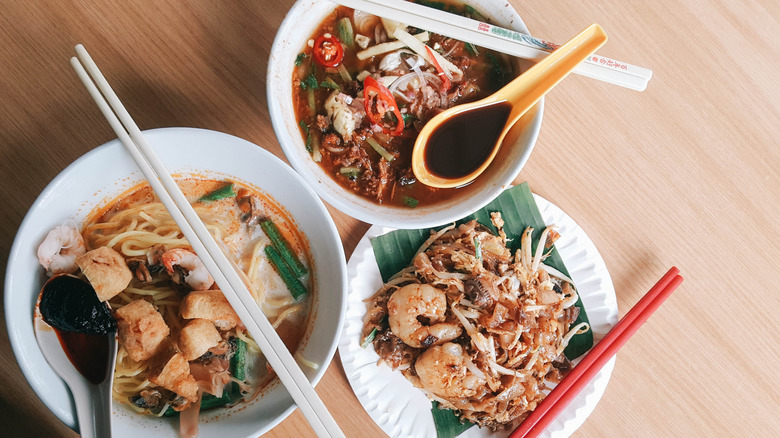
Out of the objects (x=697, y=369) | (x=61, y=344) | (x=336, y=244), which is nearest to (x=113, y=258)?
(x=61, y=344)

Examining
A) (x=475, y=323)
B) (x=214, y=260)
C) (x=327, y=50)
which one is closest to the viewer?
(x=214, y=260)

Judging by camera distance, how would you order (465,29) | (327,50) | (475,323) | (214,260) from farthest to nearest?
1. (475,323)
2. (327,50)
3. (465,29)
4. (214,260)

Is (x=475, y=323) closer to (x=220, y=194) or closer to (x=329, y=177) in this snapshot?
(x=329, y=177)

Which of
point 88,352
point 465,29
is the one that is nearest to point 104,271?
point 88,352

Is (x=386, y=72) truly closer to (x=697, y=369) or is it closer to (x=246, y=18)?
(x=246, y=18)

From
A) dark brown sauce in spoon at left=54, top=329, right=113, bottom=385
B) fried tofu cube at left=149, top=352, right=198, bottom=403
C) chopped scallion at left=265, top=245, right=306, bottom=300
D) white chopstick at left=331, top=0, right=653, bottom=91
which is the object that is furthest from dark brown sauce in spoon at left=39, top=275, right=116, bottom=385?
white chopstick at left=331, top=0, right=653, bottom=91

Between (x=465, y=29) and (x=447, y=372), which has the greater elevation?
(x=465, y=29)

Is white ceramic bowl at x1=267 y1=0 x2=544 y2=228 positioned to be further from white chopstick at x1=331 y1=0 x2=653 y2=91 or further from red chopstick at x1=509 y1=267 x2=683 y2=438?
red chopstick at x1=509 y1=267 x2=683 y2=438

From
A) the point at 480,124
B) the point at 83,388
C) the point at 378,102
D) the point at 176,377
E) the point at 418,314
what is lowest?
the point at 83,388
